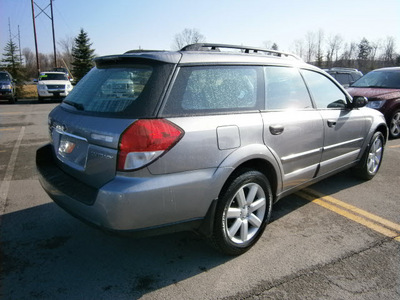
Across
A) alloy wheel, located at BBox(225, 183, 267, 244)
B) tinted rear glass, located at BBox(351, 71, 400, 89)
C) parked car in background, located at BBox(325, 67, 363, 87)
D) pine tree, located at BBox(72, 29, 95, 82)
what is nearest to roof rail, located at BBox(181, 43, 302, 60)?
alloy wheel, located at BBox(225, 183, 267, 244)

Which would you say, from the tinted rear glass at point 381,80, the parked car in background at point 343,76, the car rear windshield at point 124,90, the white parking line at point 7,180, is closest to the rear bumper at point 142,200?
the car rear windshield at point 124,90

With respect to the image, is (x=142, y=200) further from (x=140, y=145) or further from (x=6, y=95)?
(x=6, y=95)

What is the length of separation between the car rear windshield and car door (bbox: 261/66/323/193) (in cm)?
109

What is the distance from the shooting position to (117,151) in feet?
7.13

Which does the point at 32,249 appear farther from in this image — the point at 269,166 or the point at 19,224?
the point at 269,166

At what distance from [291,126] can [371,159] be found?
2.35 m

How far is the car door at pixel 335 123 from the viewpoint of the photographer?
12.0 ft

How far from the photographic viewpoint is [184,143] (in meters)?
2.29

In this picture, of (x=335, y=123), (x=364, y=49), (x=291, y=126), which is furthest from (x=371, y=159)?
(x=364, y=49)

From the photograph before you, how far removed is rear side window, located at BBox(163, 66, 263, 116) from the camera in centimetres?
239

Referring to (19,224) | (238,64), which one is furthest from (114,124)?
(19,224)

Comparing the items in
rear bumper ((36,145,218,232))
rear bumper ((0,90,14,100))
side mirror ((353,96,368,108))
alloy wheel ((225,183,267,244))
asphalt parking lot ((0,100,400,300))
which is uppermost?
side mirror ((353,96,368,108))

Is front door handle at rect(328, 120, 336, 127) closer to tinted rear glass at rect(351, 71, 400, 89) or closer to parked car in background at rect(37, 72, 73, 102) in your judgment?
tinted rear glass at rect(351, 71, 400, 89)

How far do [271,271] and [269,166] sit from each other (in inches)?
36.3
